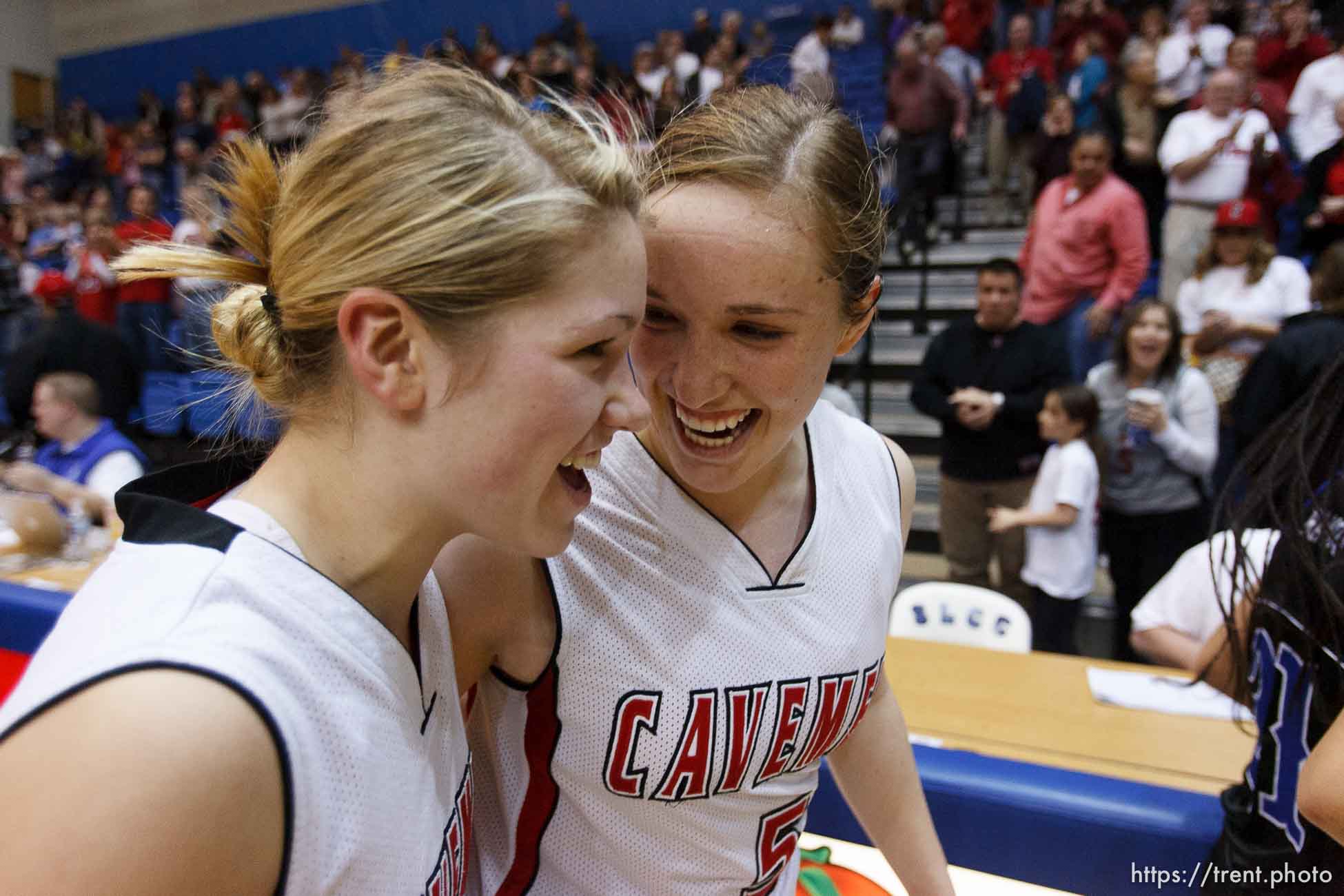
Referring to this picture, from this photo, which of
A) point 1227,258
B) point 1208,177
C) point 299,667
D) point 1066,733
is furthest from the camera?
point 1208,177

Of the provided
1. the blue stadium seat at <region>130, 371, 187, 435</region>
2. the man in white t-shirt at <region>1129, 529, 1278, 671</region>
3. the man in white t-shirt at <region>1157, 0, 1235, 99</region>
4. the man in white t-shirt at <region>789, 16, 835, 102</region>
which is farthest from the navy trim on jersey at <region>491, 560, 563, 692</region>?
the man in white t-shirt at <region>789, 16, 835, 102</region>

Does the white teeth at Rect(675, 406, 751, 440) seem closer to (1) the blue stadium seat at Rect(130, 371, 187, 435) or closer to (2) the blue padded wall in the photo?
(2) the blue padded wall

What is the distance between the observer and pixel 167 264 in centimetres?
75

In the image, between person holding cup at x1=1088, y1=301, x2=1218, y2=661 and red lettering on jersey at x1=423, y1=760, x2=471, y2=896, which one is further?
person holding cup at x1=1088, y1=301, x2=1218, y2=661

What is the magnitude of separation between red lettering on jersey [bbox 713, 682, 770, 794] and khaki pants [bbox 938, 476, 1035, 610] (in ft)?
9.38

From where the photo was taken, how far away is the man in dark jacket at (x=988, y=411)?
3508 mm

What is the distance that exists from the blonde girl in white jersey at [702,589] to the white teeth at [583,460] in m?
0.13

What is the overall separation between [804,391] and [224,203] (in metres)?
0.60

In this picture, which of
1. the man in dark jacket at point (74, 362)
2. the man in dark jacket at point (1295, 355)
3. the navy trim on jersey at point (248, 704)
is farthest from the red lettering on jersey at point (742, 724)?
the man in dark jacket at point (74, 362)

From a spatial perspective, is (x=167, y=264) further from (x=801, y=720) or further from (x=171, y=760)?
(x=801, y=720)

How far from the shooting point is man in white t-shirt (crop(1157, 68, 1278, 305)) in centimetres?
A: 469

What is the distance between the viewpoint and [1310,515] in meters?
1.13

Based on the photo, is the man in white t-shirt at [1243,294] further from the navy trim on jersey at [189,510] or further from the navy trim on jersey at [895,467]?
the navy trim on jersey at [189,510]

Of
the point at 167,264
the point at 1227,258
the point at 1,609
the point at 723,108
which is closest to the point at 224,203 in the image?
the point at 167,264
